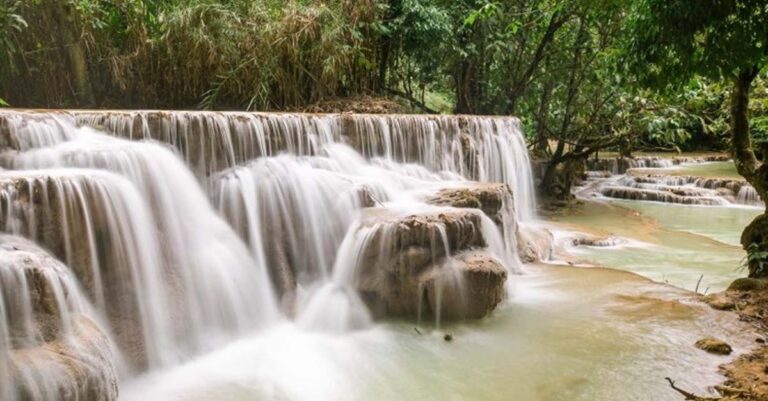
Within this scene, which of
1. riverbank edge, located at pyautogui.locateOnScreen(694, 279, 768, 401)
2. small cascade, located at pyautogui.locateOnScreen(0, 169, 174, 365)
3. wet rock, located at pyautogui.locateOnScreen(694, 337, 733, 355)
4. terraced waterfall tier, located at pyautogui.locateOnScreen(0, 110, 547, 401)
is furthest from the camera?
wet rock, located at pyautogui.locateOnScreen(694, 337, 733, 355)

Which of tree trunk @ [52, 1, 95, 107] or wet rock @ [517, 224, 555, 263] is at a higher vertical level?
tree trunk @ [52, 1, 95, 107]

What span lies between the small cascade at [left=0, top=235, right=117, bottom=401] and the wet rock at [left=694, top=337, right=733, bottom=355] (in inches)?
183

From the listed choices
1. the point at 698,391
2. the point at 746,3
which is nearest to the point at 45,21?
the point at 746,3

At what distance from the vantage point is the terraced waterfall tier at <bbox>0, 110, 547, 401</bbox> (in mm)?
4297

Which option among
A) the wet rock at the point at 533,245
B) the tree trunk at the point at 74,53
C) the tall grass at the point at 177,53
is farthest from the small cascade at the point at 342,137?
the tree trunk at the point at 74,53

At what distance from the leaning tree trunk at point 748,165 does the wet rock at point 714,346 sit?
192cm

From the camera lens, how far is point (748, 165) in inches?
243

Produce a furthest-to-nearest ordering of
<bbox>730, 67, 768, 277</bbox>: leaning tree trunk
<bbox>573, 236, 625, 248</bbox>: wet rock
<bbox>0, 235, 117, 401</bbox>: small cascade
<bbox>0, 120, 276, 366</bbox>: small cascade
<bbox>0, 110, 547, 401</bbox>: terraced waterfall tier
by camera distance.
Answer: <bbox>573, 236, 625, 248</bbox>: wet rock
<bbox>730, 67, 768, 277</bbox>: leaning tree trunk
<bbox>0, 120, 276, 366</bbox>: small cascade
<bbox>0, 110, 547, 401</bbox>: terraced waterfall tier
<bbox>0, 235, 117, 401</bbox>: small cascade

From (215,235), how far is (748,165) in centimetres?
585

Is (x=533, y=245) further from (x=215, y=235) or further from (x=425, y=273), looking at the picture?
(x=215, y=235)

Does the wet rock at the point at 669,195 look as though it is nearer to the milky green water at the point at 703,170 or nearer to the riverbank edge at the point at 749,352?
the milky green water at the point at 703,170

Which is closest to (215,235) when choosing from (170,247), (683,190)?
(170,247)

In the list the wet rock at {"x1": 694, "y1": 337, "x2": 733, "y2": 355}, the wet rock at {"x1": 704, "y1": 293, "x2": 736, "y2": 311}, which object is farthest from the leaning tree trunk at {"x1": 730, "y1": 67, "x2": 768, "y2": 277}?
the wet rock at {"x1": 694, "y1": 337, "x2": 733, "y2": 355}

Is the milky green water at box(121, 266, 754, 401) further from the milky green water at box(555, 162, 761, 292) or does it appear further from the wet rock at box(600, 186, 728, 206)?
the wet rock at box(600, 186, 728, 206)
